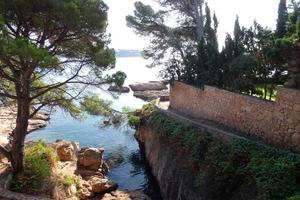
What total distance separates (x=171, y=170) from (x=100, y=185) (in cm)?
422

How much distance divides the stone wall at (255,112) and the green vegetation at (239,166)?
1.17m

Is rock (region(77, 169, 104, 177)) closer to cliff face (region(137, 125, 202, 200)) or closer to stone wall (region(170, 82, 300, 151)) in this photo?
cliff face (region(137, 125, 202, 200))

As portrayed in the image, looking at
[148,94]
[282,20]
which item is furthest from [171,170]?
[148,94]

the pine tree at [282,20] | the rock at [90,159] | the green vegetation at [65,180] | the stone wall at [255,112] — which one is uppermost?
the pine tree at [282,20]

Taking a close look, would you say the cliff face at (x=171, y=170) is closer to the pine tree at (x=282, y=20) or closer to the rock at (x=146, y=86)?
the pine tree at (x=282, y=20)

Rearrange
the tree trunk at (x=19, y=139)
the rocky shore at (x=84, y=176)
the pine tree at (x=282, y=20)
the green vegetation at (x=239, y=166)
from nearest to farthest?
the green vegetation at (x=239, y=166) → the tree trunk at (x=19, y=139) → the rocky shore at (x=84, y=176) → the pine tree at (x=282, y=20)

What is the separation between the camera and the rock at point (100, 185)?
19612mm

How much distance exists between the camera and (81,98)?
16312mm

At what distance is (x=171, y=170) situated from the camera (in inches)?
727

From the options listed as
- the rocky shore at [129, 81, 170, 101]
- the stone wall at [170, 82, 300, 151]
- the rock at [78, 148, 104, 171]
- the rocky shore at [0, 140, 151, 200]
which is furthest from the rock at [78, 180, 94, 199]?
the rocky shore at [129, 81, 170, 101]

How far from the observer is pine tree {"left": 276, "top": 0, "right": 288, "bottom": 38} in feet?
59.4

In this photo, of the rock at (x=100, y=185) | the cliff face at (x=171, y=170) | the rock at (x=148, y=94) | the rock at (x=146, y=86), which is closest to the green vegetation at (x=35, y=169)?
the rock at (x=100, y=185)

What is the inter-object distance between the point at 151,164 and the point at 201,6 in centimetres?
1346

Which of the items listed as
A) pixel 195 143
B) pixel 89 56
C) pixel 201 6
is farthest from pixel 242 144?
pixel 201 6
